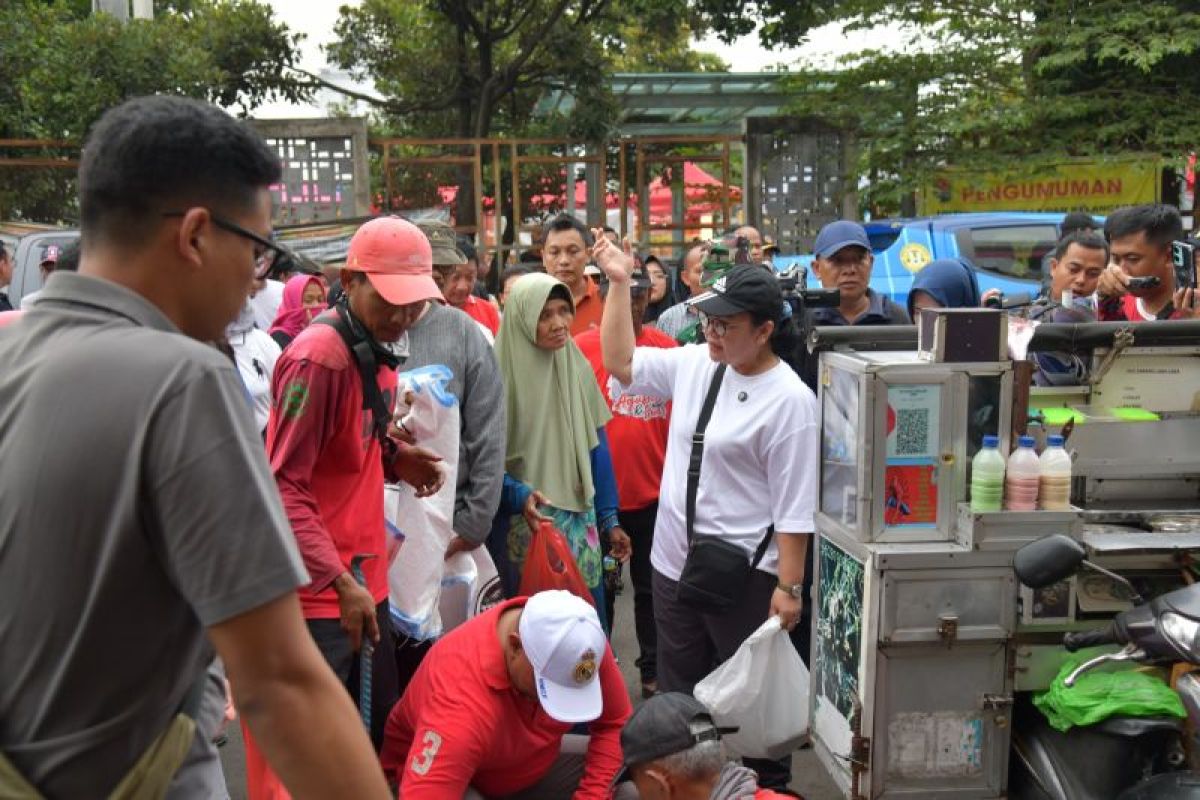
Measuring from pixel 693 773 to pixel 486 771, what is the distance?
65 cm

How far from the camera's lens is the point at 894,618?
338 centimetres

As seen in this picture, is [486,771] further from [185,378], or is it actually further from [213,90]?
[213,90]

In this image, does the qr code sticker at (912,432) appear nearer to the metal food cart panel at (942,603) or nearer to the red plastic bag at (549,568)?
the metal food cart panel at (942,603)

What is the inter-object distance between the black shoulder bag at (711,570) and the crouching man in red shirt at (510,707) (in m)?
0.43

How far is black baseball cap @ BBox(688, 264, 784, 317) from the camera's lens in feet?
12.5

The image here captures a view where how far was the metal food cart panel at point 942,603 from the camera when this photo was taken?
338 centimetres

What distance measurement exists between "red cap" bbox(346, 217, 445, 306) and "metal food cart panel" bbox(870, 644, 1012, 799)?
5.44 feet

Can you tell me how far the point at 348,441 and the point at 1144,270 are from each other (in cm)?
328

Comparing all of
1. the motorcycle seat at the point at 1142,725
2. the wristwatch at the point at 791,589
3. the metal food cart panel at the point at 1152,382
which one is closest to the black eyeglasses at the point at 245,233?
the wristwatch at the point at 791,589

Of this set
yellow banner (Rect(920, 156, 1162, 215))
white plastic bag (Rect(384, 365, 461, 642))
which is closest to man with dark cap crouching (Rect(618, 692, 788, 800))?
white plastic bag (Rect(384, 365, 461, 642))

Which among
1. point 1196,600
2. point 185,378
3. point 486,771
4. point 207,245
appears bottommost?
point 486,771

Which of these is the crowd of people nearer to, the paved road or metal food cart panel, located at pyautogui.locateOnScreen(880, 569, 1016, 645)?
the paved road

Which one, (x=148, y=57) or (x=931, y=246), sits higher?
(x=148, y=57)

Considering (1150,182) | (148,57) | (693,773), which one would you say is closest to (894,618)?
(693,773)
